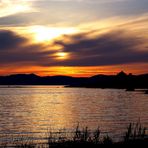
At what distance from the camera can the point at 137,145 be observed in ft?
80.9

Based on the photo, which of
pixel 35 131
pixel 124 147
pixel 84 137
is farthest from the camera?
pixel 35 131

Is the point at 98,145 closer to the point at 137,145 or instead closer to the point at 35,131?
the point at 137,145

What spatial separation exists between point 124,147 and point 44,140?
44.6 feet

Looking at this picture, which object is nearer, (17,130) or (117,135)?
(117,135)

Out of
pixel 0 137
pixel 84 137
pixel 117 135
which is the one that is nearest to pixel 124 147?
pixel 84 137

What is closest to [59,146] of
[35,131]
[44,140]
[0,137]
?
[44,140]

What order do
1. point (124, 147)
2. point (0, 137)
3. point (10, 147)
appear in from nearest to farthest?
1. point (124, 147)
2. point (10, 147)
3. point (0, 137)

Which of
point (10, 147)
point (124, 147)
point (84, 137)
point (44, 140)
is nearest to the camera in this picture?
point (124, 147)

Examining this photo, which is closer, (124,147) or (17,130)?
(124,147)

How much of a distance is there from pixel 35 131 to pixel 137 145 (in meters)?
23.5

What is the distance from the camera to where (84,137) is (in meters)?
28.6

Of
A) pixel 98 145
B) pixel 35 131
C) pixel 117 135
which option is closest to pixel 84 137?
pixel 98 145

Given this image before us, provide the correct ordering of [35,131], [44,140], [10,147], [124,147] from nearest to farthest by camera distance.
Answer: [124,147] < [10,147] < [44,140] < [35,131]

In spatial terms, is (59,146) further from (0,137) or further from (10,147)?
(0,137)
